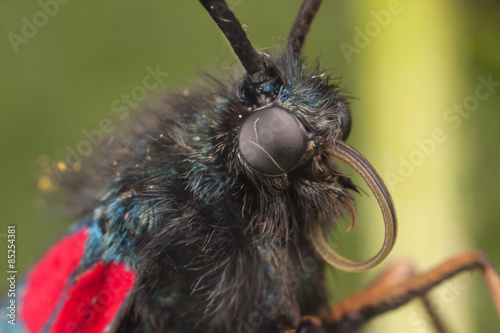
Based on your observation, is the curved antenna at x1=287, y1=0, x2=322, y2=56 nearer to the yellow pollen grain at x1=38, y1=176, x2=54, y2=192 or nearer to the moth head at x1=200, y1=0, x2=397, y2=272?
the moth head at x1=200, y1=0, x2=397, y2=272

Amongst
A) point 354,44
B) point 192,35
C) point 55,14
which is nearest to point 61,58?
point 55,14

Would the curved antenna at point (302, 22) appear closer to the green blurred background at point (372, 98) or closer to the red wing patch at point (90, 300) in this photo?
the red wing patch at point (90, 300)

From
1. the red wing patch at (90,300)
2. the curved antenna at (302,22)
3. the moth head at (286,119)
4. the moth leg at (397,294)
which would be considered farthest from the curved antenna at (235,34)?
the moth leg at (397,294)

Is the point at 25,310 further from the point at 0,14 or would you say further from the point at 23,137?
the point at 0,14

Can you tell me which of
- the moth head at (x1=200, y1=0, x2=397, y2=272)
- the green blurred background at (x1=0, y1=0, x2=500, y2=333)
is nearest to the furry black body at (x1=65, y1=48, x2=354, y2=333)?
the moth head at (x1=200, y1=0, x2=397, y2=272)

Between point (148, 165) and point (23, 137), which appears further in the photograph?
point (23, 137)
